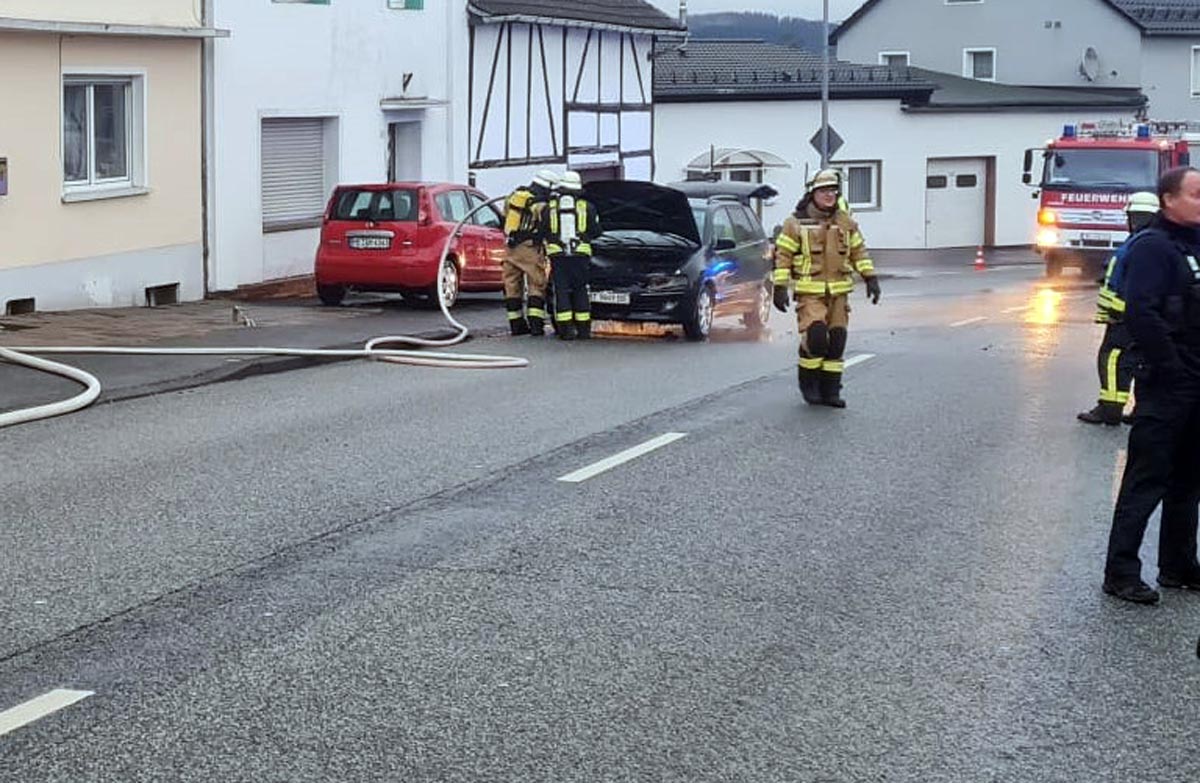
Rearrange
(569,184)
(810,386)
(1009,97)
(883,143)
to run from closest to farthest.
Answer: (810,386), (569,184), (883,143), (1009,97)

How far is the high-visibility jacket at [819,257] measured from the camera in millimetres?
13922

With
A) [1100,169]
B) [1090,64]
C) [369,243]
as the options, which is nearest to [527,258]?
[369,243]

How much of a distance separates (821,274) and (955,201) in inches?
1521

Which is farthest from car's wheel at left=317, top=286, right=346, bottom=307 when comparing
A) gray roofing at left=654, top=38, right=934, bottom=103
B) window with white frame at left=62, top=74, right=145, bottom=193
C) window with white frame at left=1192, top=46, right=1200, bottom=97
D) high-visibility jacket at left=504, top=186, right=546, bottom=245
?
window with white frame at left=1192, top=46, right=1200, bottom=97

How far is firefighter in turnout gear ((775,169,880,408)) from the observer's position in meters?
13.9

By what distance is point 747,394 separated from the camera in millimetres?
14703

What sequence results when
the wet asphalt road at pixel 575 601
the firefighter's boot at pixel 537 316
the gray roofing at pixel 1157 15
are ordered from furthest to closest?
the gray roofing at pixel 1157 15 < the firefighter's boot at pixel 537 316 < the wet asphalt road at pixel 575 601

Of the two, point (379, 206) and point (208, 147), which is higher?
point (208, 147)

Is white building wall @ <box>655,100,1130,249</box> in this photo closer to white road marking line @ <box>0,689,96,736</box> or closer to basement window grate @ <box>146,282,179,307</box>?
basement window grate @ <box>146,282,179,307</box>

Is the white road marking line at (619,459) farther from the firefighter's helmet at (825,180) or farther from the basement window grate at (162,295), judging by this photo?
the basement window grate at (162,295)

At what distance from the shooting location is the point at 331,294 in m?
23.3

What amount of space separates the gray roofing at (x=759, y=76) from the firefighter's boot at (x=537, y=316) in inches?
1079

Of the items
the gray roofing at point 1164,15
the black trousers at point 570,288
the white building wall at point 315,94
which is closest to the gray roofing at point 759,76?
the gray roofing at point 1164,15

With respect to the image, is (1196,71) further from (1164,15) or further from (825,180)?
(825,180)
